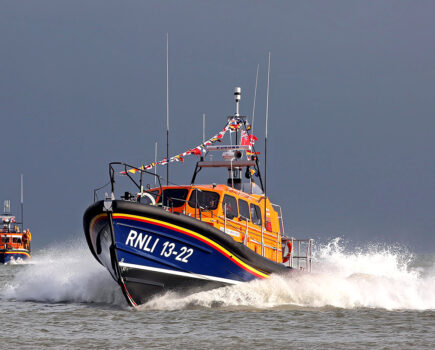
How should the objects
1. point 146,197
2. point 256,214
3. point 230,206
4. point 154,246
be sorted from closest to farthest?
point 154,246 → point 146,197 → point 230,206 → point 256,214

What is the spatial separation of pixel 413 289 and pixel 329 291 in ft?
6.80

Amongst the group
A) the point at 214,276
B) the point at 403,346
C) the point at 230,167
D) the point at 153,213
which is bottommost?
the point at 403,346

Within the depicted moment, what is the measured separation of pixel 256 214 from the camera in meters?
16.3

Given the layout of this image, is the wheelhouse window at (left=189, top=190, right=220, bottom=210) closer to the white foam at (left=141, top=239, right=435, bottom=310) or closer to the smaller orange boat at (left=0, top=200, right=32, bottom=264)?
the white foam at (left=141, top=239, right=435, bottom=310)

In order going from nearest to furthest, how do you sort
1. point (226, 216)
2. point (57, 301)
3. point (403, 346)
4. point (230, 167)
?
point (403, 346) → point (226, 216) → point (57, 301) → point (230, 167)

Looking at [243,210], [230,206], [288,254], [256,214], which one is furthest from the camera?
[288,254]

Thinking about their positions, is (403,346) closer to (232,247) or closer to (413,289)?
(232,247)

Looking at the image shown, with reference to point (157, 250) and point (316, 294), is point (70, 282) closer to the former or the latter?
point (157, 250)

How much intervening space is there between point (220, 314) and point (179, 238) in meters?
1.59

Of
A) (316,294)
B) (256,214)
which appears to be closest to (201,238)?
(256,214)

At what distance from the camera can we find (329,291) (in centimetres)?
1596

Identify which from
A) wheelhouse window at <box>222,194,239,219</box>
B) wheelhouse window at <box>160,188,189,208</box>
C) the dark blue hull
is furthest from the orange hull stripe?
the dark blue hull

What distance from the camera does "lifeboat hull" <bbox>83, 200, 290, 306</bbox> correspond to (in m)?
13.2

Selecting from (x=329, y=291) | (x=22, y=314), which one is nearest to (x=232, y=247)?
(x=329, y=291)
